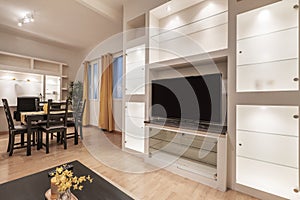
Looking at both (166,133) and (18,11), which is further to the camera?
(18,11)

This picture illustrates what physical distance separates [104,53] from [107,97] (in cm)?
164

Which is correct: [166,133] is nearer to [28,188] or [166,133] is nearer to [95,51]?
[28,188]

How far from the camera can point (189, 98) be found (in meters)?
2.48

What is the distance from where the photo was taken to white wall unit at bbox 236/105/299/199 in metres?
1.66

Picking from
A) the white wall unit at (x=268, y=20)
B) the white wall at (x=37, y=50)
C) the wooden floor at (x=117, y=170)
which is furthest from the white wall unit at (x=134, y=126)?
the white wall at (x=37, y=50)

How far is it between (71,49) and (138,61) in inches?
171

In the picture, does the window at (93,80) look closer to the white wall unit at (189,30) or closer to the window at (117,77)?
the window at (117,77)

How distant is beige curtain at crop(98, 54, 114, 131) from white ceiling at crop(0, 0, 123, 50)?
0.92 metres

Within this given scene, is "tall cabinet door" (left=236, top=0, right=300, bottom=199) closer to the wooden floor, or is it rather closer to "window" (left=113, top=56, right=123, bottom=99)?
the wooden floor

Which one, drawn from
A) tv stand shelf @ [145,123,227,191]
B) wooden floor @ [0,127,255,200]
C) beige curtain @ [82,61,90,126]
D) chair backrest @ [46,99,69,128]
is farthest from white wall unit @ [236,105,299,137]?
beige curtain @ [82,61,90,126]

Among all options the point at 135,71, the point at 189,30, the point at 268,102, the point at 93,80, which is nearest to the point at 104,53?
the point at 93,80

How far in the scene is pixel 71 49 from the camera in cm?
616

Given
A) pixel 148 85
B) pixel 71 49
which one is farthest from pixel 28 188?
pixel 71 49

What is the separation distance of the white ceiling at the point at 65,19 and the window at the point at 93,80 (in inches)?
39.3
